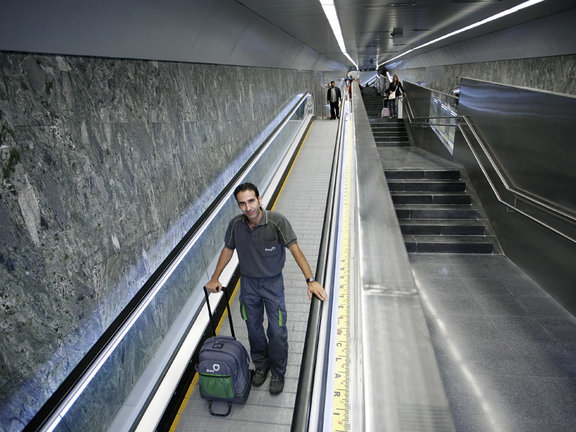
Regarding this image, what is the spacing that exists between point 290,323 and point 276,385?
2.72ft

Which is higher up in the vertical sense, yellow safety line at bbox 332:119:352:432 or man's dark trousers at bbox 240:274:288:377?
yellow safety line at bbox 332:119:352:432

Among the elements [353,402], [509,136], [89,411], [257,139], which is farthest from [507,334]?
[257,139]

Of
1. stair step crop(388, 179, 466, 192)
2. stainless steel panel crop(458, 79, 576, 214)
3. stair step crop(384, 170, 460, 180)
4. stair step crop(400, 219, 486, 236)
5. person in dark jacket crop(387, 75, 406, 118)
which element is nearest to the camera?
stainless steel panel crop(458, 79, 576, 214)

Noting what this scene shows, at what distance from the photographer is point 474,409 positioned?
2.59m

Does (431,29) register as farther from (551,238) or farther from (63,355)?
(63,355)

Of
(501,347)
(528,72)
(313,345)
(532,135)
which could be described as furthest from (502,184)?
(528,72)

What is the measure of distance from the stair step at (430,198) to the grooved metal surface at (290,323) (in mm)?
1346

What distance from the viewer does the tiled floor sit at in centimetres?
254

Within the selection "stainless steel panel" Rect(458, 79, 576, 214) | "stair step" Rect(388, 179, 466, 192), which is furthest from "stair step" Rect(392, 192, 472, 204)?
"stainless steel panel" Rect(458, 79, 576, 214)

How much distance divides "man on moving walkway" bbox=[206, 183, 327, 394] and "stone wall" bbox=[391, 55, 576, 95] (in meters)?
7.74

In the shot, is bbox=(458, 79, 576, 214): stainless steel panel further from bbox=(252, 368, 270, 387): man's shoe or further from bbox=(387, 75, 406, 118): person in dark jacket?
bbox=(387, 75, 406, 118): person in dark jacket

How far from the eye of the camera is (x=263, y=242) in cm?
239

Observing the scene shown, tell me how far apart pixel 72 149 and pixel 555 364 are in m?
4.20

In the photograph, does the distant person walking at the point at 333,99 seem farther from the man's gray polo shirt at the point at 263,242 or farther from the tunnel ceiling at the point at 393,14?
the man's gray polo shirt at the point at 263,242
